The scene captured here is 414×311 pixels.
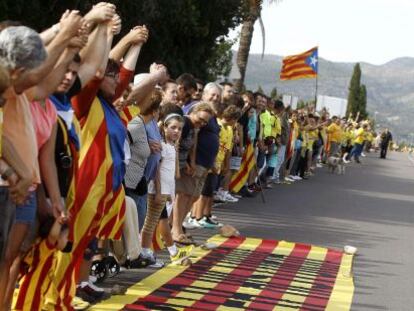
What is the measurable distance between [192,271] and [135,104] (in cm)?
178

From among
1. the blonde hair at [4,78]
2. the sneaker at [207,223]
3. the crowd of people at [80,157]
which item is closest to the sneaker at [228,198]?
the sneaker at [207,223]

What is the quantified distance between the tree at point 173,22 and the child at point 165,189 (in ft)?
25.1

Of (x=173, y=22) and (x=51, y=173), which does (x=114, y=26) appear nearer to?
(x=51, y=173)

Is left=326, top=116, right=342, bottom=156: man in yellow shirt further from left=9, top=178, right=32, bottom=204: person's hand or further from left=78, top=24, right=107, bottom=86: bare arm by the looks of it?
left=9, top=178, right=32, bottom=204: person's hand

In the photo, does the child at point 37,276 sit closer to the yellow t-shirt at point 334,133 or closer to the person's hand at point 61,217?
the person's hand at point 61,217

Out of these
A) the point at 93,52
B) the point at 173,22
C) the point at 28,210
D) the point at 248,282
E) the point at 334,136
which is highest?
the point at 173,22

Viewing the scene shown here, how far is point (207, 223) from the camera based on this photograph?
464 inches

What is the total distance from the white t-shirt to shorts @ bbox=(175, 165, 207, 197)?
4.33 feet

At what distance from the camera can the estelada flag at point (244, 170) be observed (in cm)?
1627

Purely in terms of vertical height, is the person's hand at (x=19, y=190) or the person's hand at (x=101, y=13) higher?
the person's hand at (x=101, y=13)

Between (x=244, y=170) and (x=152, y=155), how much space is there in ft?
26.4

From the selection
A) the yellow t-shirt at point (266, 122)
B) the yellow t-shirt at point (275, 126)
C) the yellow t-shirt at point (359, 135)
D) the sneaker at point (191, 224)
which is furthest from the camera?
the yellow t-shirt at point (359, 135)

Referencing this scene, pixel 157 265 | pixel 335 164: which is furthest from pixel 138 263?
pixel 335 164

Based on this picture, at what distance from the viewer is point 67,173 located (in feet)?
18.4
